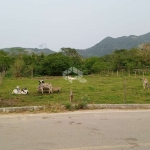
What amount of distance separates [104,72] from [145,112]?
75.0 feet

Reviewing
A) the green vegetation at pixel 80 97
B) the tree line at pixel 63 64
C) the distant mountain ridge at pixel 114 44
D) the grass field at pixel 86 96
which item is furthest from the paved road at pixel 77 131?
the distant mountain ridge at pixel 114 44

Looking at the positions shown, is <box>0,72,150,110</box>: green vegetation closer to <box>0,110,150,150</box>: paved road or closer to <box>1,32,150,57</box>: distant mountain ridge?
<box>0,110,150,150</box>: paved road

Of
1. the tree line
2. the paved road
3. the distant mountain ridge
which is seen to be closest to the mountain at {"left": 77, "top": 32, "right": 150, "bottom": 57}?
the distant mountain ridge

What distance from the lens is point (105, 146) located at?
139 inches

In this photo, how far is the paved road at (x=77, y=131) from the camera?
11.7 feet

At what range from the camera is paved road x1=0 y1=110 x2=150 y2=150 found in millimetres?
3576

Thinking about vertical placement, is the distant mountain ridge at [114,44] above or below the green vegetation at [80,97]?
above

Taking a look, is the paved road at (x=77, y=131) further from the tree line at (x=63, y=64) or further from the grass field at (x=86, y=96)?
the tree line at (x=63, y=64)

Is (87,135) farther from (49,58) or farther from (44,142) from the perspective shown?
(49,58)

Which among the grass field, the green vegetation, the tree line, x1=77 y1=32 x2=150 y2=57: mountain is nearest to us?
the green vegetation

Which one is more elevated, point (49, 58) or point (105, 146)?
point (49, 58)

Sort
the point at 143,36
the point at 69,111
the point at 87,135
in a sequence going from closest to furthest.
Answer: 1. the point at 87,135
2. the point at 69,111
3. the point at 143,36

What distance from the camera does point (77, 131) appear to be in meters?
4.33

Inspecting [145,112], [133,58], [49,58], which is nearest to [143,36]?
[133,58]
